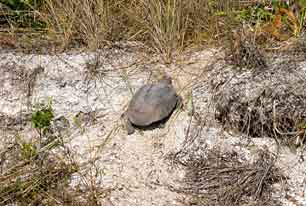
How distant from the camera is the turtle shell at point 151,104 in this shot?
280cm

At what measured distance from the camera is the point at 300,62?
9.48 ft

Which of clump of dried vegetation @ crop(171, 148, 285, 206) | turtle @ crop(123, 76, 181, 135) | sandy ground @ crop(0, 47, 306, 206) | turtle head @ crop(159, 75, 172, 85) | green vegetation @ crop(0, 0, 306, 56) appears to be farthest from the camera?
green vegetation @ crop(0, 0, 306, 56)

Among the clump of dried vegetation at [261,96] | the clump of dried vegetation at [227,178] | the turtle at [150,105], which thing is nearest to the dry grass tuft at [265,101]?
the clump of dried vegetation at [261,96]

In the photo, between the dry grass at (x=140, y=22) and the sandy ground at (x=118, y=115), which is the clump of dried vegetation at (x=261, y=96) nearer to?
the sandy ground at (x=118, y=115)

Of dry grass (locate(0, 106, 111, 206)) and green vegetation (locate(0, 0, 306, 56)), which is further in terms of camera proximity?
green vegetation (locate(0, 0, 306, 56))

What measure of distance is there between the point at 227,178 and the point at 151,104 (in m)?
0.56

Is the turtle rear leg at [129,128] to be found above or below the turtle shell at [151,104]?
below

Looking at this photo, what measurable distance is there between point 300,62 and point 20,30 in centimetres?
185

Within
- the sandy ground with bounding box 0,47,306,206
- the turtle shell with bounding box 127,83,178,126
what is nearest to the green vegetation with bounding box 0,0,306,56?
the sandy ground with bounding box 0,47,306,206

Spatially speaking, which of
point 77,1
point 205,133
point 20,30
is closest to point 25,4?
point 20,30

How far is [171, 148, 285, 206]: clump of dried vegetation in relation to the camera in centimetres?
249

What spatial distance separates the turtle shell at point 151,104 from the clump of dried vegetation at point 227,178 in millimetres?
268

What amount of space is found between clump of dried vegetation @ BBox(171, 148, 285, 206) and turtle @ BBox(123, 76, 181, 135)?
267mm

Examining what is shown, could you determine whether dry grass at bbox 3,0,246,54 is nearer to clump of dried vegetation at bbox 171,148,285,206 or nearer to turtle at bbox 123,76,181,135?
turtle at bbox 123,76,181,135
